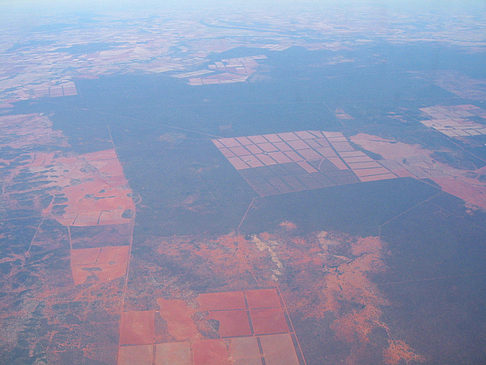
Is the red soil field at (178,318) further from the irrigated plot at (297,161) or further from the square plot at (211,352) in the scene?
the irrigated plot at (297,161)

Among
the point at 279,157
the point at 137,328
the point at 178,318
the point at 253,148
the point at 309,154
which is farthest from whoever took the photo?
the point at 253,148

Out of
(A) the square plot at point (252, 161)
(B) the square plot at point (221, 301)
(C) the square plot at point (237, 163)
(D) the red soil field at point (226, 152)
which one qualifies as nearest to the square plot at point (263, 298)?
(B) the square plot at point (221, 301)

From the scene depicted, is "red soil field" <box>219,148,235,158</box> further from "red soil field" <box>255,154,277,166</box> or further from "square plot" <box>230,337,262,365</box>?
"square plot" <box>230,337,262,365</box>

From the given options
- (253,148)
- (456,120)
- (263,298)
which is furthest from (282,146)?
(456,120)

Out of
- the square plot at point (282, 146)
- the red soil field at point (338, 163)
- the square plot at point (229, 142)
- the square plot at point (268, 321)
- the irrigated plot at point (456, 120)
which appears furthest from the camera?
the irrigated plot at point (456, 120)

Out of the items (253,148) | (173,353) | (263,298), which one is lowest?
(253,148)

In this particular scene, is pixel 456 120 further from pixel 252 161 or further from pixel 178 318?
pixel 178 318

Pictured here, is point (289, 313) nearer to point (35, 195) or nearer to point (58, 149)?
point (35, 195)

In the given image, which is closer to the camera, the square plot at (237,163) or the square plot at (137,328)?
the square plot at (137,328)
